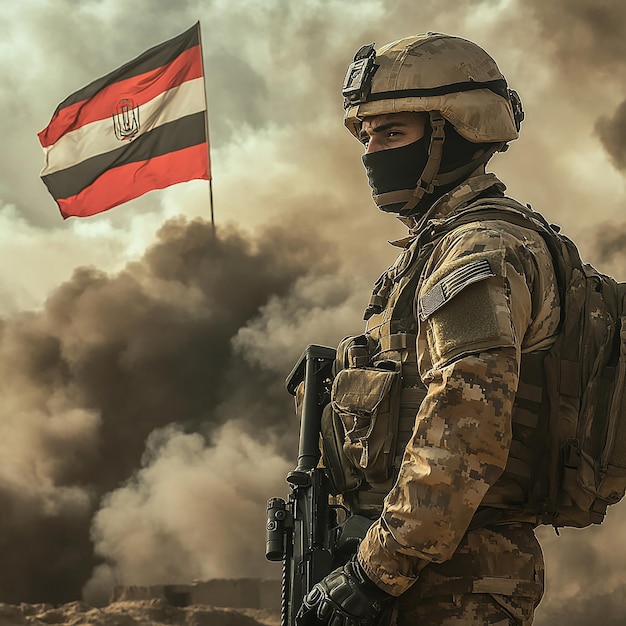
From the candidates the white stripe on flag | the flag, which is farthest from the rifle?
the white stripe on flag

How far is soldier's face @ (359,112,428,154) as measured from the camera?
11.6 feet

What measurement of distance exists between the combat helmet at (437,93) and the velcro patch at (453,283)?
70cm

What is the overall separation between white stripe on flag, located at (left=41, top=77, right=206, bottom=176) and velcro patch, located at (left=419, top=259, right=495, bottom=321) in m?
12.1

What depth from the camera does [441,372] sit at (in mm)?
2832

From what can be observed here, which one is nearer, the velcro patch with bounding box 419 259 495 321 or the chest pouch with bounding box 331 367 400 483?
the velcro patch with bounding box 419 259 495 321

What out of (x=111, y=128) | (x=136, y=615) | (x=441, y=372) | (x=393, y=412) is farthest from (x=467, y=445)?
(x=136, y=615)

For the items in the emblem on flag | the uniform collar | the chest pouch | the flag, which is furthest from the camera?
the emblem on flag

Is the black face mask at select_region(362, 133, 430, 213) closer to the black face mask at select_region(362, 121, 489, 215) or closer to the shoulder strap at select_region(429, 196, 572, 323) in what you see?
the black face mask at select_region(362, 121, 489, 215)

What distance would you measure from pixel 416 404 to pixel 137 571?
26487 mm

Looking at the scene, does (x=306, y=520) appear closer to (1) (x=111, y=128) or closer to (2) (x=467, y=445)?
(2) (x=467, y=445)

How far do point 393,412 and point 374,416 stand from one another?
0.06 metres

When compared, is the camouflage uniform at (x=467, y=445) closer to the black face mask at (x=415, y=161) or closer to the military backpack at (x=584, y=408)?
the military backpack at (x=584, y=408)

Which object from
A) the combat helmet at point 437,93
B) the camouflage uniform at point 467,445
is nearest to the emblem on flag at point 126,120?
the combat helmet at point 437,93

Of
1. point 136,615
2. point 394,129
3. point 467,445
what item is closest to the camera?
point 467,445
